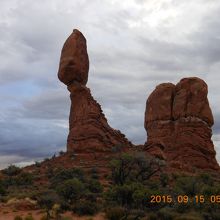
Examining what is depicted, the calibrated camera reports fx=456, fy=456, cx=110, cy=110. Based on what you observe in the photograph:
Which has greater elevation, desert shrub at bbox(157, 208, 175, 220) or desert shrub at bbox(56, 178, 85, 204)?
desert shrub at bbox(56, 178, 85, 204)

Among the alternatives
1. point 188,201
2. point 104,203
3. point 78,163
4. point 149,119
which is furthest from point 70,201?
point 149,119

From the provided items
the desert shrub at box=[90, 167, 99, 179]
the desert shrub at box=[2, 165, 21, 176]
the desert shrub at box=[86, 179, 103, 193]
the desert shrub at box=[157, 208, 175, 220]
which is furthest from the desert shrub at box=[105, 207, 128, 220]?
the desert shrub at box=[2, 165, 21, 176]

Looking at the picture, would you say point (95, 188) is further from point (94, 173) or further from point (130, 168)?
point (94, 173)

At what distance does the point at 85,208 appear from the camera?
2700 cm

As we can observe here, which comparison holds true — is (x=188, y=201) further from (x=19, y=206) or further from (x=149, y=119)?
(x=149, y=119)

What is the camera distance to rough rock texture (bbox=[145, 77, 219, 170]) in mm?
58562

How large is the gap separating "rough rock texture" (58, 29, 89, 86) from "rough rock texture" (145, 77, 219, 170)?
13.3 meters

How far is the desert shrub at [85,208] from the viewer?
26769 mm

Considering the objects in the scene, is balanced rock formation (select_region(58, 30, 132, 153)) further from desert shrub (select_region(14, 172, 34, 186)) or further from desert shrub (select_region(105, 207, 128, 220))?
desert shrub (select_region(105, 207, 128, 220))

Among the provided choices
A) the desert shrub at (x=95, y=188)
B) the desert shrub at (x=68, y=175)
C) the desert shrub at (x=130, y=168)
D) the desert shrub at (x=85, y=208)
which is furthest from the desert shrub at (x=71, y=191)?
the desert shrub at (x=68, y=175)

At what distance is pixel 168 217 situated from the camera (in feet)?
75.8

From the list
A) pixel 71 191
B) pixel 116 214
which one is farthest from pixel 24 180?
pixel 116 214

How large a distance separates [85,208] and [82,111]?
2599 cm

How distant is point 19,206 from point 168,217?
418 inches
